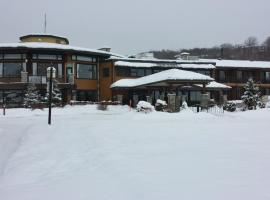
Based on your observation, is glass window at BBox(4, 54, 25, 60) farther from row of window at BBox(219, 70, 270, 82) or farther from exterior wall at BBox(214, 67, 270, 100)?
row of window at BBox(219, 70, 270, 82)

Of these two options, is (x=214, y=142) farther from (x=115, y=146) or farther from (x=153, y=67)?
(x=153, y=67)

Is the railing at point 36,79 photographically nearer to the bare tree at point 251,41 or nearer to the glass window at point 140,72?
the glass window at point 140,72

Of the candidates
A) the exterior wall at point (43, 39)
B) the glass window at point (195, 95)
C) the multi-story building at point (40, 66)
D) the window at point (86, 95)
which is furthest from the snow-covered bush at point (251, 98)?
the exterior wall at point (43, 39)

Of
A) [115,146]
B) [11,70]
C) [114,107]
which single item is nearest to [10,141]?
[115,146]

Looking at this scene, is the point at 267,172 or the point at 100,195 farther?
the point at 267,172

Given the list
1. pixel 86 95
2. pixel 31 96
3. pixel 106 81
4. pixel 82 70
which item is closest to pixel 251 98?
pixel 106 81

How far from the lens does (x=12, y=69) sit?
41812 millimetres

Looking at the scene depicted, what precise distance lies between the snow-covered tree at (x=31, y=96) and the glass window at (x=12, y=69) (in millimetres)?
3131

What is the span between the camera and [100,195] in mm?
7086

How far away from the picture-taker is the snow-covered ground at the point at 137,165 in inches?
284

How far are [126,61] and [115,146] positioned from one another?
3342 cm

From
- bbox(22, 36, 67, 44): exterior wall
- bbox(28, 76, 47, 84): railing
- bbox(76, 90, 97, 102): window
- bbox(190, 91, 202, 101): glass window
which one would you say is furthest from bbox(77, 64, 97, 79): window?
bbox(190, 91, 202, 101): glass window

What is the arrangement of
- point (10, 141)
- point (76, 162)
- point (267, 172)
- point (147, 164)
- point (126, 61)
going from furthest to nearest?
point (126, 61)
point (10, 141)
point (76, 162)
point (147, 164)
point (267, 172)

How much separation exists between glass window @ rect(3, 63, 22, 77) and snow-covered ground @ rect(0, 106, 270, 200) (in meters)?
26.4
